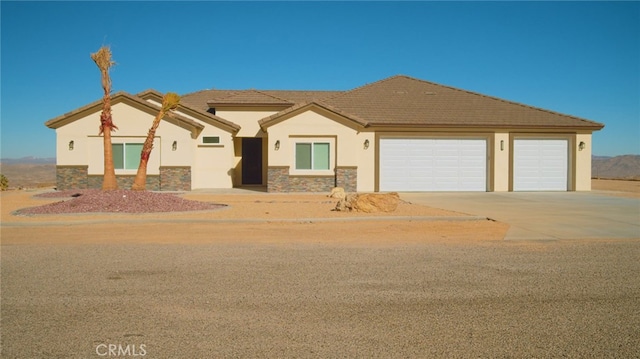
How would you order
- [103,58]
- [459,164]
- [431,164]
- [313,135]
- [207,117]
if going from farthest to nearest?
[207,117]
[459,164]
[431,164]
[313,135]
[103,58]

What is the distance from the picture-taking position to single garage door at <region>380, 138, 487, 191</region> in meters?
24.6

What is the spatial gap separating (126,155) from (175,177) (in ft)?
8.48

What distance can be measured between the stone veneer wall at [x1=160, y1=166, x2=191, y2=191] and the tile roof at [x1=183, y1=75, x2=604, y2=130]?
4.56m

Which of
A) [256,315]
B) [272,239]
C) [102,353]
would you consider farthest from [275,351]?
[272,239]

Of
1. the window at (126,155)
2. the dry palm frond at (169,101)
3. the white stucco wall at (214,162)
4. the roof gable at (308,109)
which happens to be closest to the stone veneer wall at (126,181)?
the window at (126,155)

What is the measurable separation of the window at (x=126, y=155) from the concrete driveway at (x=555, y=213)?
12.8m

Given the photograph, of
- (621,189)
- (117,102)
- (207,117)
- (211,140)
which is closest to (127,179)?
(117,102)

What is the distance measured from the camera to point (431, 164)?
2477 cm

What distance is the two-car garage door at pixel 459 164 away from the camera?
80.8 feet

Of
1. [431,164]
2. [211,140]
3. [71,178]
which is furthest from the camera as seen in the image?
[211,140]

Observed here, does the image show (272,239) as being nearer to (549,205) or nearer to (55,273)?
(55,273)

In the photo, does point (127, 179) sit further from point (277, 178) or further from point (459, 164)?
point (459, 164)

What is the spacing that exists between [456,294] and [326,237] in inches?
192

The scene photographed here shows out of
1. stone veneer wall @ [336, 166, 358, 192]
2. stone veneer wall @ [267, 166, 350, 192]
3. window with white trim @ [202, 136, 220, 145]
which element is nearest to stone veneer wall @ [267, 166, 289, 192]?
stone veneer wall @ [267, 166, 350, 192]
